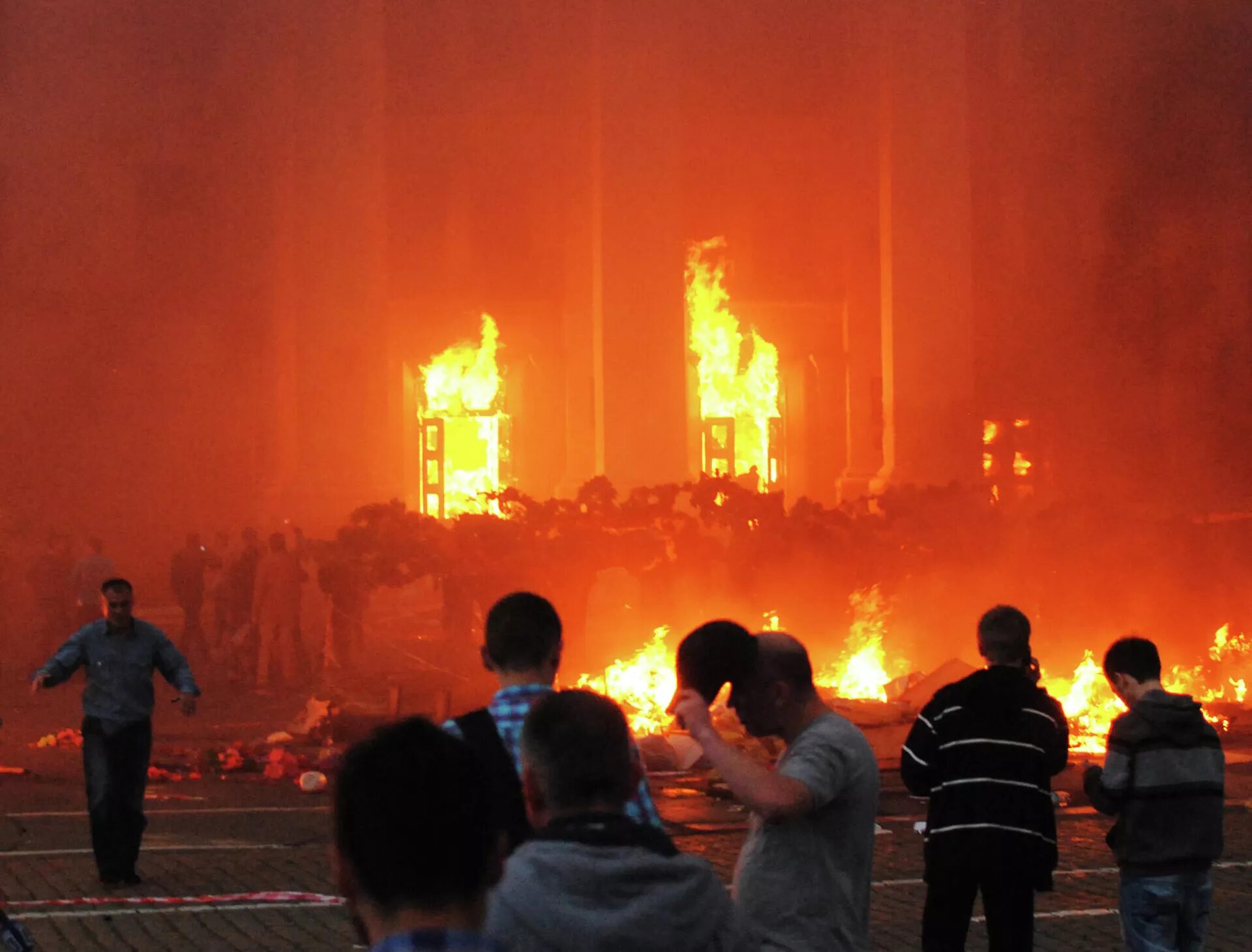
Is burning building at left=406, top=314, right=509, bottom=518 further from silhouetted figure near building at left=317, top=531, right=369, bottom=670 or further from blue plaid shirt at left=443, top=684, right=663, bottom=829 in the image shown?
blue plaid shirt at left=443, top=684, right=663, bottom=829

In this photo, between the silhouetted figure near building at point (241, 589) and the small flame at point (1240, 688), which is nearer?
the small flame at point (1240, 688)

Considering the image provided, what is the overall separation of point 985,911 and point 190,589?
1626cm

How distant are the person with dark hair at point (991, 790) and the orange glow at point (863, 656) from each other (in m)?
11.4

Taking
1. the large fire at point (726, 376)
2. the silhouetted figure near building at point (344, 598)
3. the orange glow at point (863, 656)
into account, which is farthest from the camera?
the large fire at point (726, 376)

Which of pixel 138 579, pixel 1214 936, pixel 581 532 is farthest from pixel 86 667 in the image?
pixel 138 579

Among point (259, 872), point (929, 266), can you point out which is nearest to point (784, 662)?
point (259, 872)

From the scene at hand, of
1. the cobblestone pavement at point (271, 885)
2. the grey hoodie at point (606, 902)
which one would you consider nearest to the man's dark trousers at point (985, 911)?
the cobblestone pavement at point (271, 885)

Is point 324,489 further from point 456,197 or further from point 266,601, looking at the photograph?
point 456,197

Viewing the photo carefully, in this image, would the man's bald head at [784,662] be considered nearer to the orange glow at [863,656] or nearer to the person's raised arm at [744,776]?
the person's raised arm at [744,776]

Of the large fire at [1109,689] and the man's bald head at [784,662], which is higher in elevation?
the man's bald head at [784,662]

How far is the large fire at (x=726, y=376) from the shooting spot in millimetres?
27109

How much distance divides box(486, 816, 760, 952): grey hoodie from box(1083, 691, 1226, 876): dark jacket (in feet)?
9.27

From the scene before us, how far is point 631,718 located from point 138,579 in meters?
12.7

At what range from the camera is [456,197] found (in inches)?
1059
